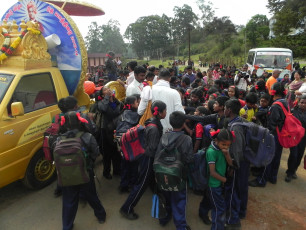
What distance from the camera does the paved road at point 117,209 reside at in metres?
3.00

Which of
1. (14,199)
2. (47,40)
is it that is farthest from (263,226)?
(47,40)

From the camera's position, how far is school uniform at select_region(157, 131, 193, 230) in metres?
2.46

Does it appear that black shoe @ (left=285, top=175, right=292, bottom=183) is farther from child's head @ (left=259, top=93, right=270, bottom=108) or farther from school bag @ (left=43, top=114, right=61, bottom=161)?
school bag @ (left=43, top=114, right=61, bottom=161)

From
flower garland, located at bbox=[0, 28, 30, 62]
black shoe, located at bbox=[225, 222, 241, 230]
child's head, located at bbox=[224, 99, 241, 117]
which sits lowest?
black shoe, located at bbox=[225, 222, 241, 230]

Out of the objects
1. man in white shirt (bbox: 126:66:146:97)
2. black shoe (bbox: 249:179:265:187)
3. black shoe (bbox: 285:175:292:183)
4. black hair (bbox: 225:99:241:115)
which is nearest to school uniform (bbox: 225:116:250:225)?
black hair (bbox: 225:99:241:115)

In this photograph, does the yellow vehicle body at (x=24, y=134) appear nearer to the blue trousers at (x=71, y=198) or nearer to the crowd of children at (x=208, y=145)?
the crowd of children at (x=208, y=145)

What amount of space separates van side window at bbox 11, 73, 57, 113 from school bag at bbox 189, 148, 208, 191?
2601mm

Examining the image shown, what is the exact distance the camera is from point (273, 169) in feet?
12.8

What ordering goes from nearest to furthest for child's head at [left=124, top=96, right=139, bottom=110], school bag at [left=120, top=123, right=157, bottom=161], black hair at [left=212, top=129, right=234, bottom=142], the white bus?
black hair at [left=212, top=129, right=234, bottom=142]
school bag at [left=120, top=123, right=157, bottom=161]
child's head at [left=124, top=96, right=139, bottom=110]
the white bus

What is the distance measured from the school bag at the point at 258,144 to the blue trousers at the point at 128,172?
5.49 feet

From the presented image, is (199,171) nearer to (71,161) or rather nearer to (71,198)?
(71,161)

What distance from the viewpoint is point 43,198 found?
11.7ft

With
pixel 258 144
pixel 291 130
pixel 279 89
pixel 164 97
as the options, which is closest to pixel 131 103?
pixel 164 97

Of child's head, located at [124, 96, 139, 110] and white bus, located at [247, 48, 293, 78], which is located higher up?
white bus, located at [247, 48, 293, 78]
